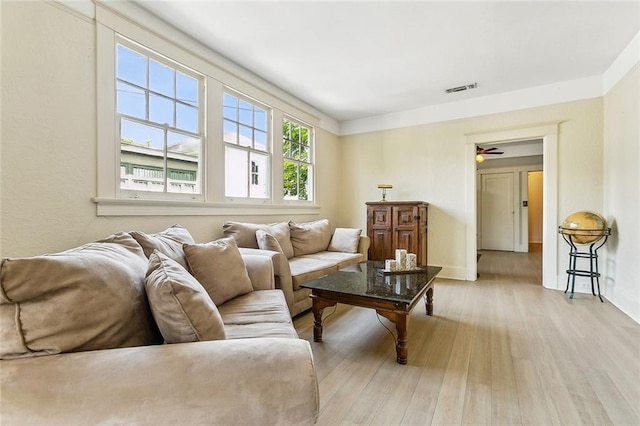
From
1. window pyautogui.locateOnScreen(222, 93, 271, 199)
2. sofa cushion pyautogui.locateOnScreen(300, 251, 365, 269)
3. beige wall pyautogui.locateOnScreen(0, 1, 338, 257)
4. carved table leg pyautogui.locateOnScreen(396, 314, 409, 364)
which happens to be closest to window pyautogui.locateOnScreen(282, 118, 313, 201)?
window pyautogui.locateOnScreen(222, 93, 271, 199)

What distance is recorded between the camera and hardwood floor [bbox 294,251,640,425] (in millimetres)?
1459

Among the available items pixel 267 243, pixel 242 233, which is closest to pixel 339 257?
pixel 267 243

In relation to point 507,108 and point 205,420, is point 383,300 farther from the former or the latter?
point 507,108

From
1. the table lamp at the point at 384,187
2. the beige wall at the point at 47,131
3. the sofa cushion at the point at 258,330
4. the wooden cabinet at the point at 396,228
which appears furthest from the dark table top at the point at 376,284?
the table lamp at the point at 384,187

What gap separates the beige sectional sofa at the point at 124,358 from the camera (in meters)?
0.71

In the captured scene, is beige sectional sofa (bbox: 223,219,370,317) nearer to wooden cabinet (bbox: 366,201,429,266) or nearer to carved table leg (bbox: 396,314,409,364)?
wooden cabinet (bbox: 366,201,429,266)

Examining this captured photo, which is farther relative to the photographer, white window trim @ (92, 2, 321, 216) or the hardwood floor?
white window trim @ (92, 2, 321, 216)

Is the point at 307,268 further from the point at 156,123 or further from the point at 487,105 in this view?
the point at 487,105

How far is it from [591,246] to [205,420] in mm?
4210

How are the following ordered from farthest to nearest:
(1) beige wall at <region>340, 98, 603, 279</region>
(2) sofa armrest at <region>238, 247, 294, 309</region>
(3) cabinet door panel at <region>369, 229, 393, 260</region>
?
(3) cabinet door panel at <region>369, 229, 393, 260</region>, (1) beige wall at <region>340, 98, 603, 279</region>, (2) sofa armrest at <region>238, 247, 294, 309</region>

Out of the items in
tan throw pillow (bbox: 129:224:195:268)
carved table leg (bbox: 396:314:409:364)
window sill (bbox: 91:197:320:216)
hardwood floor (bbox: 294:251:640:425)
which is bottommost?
hardwood floor (bbox: 294:251:640:425)

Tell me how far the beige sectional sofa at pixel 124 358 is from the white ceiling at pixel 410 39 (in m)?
2.31

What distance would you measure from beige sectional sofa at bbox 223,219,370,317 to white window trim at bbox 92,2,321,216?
0.38 meters

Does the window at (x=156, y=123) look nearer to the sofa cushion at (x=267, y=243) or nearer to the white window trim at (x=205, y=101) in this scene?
the white window trim at (x=205, y=101)
